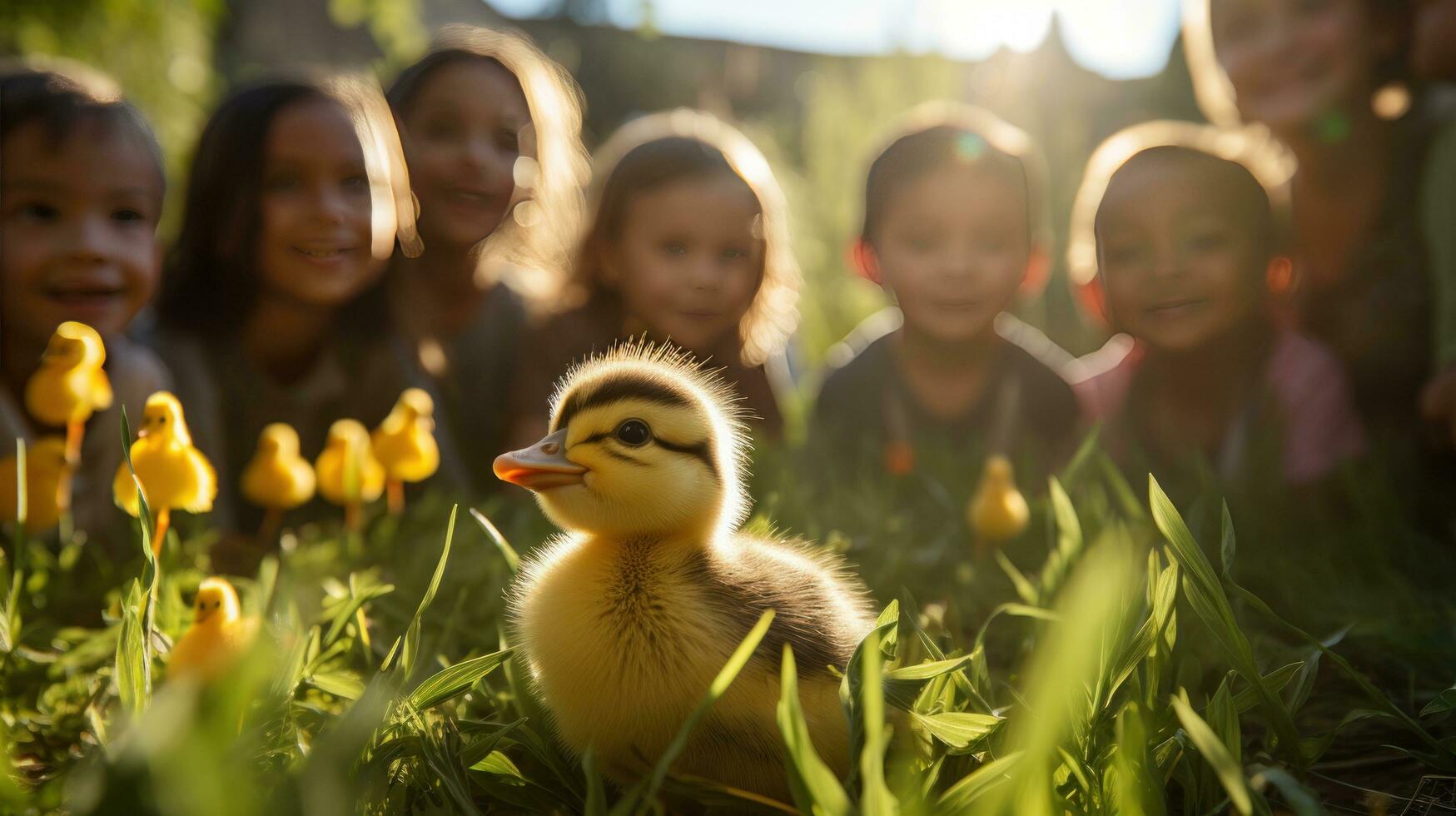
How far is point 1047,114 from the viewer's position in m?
7.34

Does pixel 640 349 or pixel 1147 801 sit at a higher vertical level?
pixel 640 349

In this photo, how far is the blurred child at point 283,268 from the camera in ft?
6.86

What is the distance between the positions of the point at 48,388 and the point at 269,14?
10.7 meters

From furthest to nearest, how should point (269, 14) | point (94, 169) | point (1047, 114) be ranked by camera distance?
point (269, 14), point (1047, 114), point (94, 169)

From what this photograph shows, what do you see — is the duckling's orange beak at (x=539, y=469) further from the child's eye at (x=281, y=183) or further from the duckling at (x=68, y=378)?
the child's eye at (x=281, y=183)

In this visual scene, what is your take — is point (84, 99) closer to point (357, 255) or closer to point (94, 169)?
point (94, 169)

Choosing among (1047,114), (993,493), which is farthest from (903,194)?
(1047,114)

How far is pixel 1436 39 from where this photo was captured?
8.05 feet

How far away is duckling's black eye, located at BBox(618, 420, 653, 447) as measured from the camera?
106cm

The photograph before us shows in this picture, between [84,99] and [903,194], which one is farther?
[903,194]

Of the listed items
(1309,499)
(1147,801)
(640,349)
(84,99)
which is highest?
(84,99)

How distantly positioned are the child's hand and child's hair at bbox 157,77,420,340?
2.72 m

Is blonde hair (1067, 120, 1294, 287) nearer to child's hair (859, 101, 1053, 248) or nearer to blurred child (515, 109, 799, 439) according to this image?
child's hair (859, 101, 1053, 248)

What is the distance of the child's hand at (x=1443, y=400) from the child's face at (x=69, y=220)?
120 inches
